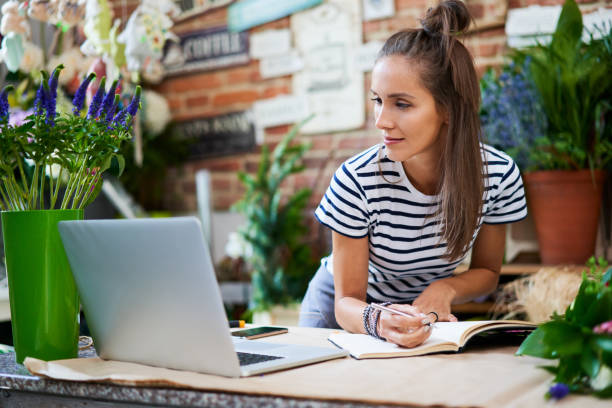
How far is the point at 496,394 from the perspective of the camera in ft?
2.46

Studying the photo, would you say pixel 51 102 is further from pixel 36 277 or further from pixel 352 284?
pixel 352 284

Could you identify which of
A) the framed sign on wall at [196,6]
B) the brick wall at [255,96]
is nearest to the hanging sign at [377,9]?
the brick wall at [255,96]

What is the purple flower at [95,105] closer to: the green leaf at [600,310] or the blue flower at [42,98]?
the blue flower at [42,98]

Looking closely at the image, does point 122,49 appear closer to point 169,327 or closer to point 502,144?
point 502,144

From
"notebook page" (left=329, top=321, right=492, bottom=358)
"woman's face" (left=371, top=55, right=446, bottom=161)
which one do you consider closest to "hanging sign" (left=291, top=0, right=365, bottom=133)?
"woman's face" (left=371, top=55, right=446, bottom=161)

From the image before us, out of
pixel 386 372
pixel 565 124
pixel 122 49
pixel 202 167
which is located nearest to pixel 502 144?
pixel 565 124

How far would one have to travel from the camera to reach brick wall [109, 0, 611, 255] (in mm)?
2633

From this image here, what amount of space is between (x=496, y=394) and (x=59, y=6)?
152 centimetres

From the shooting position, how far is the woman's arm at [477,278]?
128 cm

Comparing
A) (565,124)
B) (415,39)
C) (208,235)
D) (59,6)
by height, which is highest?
(59,6)

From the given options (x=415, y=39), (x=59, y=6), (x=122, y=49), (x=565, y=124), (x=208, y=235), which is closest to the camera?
(x=415, y=39)

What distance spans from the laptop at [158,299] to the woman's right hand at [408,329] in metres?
0.09

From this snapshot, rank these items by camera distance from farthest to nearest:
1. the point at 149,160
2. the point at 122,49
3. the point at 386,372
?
the point at 149,160, the point at 122,49, the point at 386,372

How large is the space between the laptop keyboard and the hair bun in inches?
27.9
